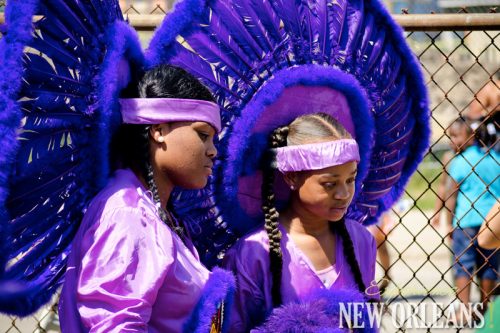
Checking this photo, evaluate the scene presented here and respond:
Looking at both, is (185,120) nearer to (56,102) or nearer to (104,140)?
(104,140)

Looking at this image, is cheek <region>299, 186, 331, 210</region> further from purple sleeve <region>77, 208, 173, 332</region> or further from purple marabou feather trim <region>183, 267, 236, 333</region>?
purple sleeve <region>77, 208, 173, 332</region>

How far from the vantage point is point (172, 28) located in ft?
8.43

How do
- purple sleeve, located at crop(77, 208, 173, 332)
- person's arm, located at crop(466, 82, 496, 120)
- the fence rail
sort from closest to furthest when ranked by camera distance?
purple sleeve, located at crop(77, 208, 173, 332) → the fence rail → person's arm, located at crop(466, 82, 496, 120)

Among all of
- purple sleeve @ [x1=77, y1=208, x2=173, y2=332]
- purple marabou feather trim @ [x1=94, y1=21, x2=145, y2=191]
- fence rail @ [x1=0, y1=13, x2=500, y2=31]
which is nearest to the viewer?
purple sleeve @ [x1=77, y1=208, x2=173, y2=332]

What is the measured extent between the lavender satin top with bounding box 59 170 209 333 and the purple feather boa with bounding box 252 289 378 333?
0.38 meters

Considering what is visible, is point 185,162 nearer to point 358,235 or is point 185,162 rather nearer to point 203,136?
point 203,136

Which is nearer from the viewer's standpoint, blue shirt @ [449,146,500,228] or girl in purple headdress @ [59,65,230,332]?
girl in purple headdress @ [59,65,230,332]

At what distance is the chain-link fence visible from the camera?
3.23 m

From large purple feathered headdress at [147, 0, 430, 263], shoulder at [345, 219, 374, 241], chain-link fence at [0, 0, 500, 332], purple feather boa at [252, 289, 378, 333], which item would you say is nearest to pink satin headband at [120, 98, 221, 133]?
large purple feathered headdress at [147, 0, 430, 263]

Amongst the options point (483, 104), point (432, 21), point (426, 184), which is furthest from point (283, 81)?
point (426, 184)

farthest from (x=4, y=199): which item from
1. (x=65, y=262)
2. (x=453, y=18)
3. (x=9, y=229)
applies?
(x=453, y=18)

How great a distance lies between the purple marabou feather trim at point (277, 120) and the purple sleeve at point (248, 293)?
197mm

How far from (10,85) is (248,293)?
1188 mm

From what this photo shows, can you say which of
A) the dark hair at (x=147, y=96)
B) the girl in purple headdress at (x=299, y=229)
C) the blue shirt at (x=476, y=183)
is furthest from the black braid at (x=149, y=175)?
the blue shirt at (x=476, y=183)
